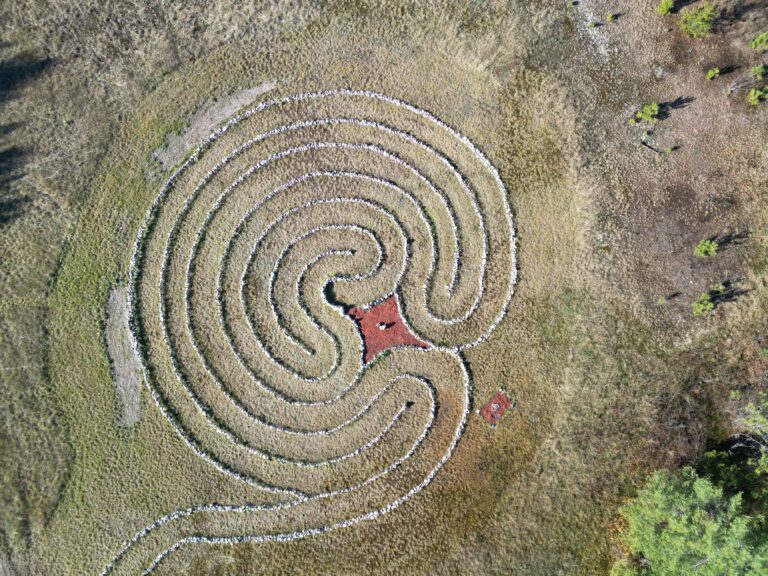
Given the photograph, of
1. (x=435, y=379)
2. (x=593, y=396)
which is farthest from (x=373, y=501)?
(x=593, y=396)

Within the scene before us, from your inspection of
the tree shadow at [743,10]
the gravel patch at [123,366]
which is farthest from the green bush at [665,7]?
the gravel patch at [123,366]

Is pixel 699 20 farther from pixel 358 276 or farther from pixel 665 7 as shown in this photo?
pixel 358 276

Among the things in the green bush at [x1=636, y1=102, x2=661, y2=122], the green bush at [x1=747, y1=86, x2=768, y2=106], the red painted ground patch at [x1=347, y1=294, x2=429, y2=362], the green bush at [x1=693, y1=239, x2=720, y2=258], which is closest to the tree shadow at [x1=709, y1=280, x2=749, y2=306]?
the green bush at [x1=693, y1=239, x2=720, y2=258]

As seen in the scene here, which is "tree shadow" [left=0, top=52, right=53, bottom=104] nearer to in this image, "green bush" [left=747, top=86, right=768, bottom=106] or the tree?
"green bush" [left=747, top=86, right=768, bottom=106]

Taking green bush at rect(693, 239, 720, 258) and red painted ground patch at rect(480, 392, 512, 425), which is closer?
green bush at rect(693, 239, 720, 258)

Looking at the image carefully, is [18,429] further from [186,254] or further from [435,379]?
[435,379]

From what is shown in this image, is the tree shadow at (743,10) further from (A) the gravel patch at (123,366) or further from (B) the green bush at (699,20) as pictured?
(A) the gravel patch at (123,366)
